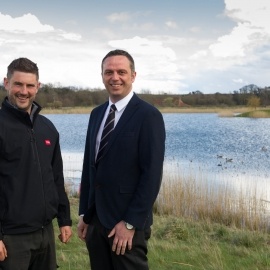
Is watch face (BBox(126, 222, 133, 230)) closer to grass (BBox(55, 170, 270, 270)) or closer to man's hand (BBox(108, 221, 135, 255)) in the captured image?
man's hand (BBox(108, 221, 135, 255))

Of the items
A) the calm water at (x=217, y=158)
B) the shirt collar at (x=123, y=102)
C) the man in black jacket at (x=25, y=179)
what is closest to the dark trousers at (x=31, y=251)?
the man in black jacket at (x=25, y=179)

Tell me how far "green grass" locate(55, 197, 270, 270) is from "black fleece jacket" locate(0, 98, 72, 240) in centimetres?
210

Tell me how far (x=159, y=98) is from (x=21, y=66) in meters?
60.2

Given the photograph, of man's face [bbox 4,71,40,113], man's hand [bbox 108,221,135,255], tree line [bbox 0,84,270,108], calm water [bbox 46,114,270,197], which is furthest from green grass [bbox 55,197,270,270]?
tree line [bbox 0,84,270,108]

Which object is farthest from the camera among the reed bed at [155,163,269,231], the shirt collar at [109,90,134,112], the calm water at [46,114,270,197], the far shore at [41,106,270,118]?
the far shore at [41,106,270,118]

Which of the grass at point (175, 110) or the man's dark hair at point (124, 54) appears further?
the grass at point (175, 110)

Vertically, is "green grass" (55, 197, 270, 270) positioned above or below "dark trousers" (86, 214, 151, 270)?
below

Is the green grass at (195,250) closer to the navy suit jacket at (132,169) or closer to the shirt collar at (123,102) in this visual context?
the navy suit jacket at (132,169)

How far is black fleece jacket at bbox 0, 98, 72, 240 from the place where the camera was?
2770mm

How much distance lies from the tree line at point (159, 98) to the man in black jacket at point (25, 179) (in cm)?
4178

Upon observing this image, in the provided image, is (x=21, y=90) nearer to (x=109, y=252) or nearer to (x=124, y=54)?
(x=124, y=54)

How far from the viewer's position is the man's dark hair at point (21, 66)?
2.90 metres

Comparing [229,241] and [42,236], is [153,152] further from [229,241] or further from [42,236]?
[229,241]

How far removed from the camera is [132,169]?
2.83m
